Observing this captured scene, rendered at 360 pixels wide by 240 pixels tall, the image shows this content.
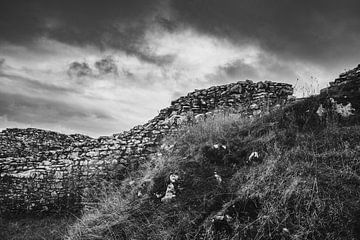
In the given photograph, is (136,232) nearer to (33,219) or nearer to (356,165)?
(356,165)

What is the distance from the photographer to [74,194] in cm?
747

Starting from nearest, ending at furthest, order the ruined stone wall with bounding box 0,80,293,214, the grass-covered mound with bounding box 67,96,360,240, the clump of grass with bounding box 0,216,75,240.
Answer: the grass-covered mound with bounding box 67,96,360,240 < the clump of grass with bounding box 0,216,75,240 < the ruined stone wall with bounding box 0,80,293,214

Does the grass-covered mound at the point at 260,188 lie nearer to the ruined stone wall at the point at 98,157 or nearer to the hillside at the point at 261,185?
the hillside at the point at 261,185

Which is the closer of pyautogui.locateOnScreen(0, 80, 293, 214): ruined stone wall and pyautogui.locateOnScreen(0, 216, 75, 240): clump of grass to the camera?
pyautogui.locateOnScreen(0, 216, 75, 240): clump of grass

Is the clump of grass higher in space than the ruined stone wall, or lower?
lower

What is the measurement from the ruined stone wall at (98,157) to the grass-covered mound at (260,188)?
2.60 meters

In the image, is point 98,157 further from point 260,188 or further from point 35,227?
point 260,188

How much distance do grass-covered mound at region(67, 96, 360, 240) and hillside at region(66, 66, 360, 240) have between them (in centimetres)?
1

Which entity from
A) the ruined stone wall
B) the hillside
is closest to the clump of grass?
the ruined stone wall

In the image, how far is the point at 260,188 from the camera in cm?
340

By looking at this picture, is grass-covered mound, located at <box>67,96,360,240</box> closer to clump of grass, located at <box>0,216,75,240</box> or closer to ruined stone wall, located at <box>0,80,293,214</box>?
clump of grass, located at <box>0,216,75,240</box>

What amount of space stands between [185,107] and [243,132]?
4464 millimetres

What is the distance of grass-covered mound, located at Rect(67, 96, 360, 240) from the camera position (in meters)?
2.85

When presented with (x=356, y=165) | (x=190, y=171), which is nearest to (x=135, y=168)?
(x=190, y=171)
